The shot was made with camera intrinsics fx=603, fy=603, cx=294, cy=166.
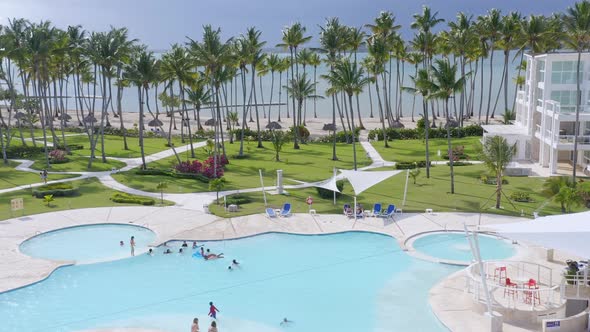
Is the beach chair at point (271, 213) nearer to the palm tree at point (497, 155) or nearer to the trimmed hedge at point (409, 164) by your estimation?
the palm tree at point (497, 155)

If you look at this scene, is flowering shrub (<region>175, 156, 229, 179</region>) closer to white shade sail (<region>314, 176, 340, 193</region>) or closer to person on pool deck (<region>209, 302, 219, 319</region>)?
white shade sail (<region>314, 176, 340, 193</region>)

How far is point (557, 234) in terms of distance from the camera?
77.8 feet

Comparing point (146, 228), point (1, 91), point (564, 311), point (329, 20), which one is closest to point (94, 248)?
point (146, 228)

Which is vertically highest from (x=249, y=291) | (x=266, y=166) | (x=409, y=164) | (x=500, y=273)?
(x=409, y=164)

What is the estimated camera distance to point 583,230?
24078mm

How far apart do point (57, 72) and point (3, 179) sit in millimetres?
37346

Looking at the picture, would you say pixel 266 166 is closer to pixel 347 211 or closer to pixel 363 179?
pixel 363 179

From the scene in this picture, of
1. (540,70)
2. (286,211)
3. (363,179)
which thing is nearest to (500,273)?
(363,179)

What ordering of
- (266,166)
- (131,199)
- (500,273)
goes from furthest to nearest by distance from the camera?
1. (266,166)
2. (131,199)
3. (500,273)

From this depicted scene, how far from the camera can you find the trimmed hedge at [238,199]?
4681cm

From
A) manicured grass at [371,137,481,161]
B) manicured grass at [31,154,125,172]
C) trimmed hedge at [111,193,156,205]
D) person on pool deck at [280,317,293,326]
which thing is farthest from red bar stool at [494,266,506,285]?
manicured grass at [31,154,125,172]

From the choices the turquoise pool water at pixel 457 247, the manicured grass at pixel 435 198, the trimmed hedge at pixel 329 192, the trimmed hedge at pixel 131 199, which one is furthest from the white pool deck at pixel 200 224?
the trimmed hedge at pixel 329 192

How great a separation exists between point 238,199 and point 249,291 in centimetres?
1724

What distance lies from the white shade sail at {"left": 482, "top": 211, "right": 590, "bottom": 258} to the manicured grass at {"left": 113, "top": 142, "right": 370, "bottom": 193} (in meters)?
26.9
